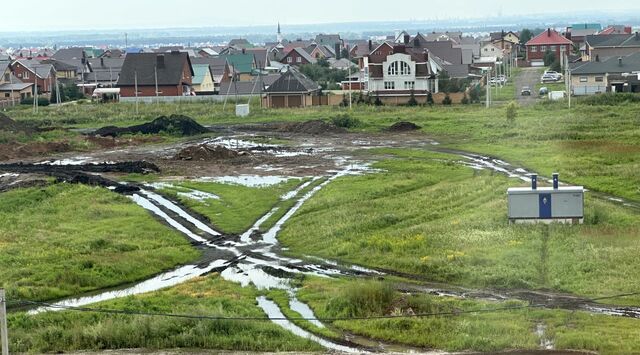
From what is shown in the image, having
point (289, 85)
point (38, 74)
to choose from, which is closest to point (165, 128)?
point (289, 85)

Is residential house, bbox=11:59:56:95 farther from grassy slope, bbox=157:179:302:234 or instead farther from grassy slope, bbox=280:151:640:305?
grassy slope, bbox=280:151:640:305

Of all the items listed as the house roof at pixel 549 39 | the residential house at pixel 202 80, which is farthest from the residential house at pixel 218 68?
the house roof at pixel 549 39

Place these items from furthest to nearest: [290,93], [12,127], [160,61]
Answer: [160,61] < [290,93] < [12,127]

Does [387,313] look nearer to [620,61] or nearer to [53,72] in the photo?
[620,61]

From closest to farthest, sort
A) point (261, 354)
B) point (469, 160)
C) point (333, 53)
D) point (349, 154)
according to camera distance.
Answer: point (261, 354), point (469, 160), point (349, 154), point (333, 53)

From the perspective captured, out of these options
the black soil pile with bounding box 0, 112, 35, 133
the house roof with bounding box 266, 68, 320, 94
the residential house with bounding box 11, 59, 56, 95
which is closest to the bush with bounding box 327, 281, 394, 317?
the black soil pile with bounding box 0, 112, 35, 133

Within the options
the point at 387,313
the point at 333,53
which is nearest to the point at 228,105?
the point at 387,313

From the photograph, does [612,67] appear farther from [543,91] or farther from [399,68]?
[399,68]
